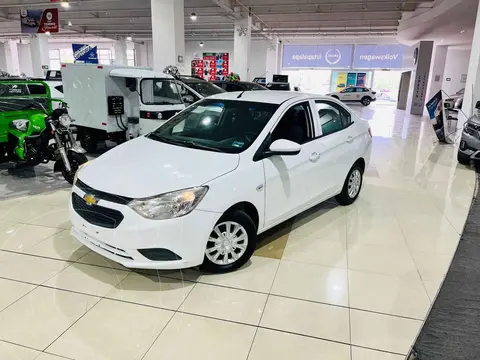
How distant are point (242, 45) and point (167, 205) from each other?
1451cm

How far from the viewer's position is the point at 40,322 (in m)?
2.39

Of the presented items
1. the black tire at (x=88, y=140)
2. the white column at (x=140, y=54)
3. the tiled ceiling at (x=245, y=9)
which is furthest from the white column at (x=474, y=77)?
the white column at (x=140, y=54)

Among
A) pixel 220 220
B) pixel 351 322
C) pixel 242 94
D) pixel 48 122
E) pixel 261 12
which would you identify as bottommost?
pixel 351 322

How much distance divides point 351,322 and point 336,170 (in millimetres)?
1922

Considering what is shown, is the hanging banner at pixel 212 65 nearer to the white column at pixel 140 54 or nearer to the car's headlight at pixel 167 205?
the white column at pixel 140 54

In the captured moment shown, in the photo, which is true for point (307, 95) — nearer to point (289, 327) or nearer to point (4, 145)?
point (289, 327)

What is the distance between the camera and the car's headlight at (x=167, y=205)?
8.38 feet

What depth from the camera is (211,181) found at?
106 inches

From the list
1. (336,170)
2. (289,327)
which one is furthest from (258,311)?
(336,170)

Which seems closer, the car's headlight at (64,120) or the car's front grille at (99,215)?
the car's front grille at (99,215)

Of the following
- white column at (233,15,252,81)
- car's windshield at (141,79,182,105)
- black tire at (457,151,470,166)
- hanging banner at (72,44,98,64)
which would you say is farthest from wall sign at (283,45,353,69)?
car's windshield at (141,79,182,105)

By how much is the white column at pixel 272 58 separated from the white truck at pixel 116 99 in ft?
57.1

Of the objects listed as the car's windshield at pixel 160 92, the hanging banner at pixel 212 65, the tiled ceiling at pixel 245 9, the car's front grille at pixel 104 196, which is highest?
the tiled ceiling at pixel 245 9

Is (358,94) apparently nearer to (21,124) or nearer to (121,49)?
(121,49)
